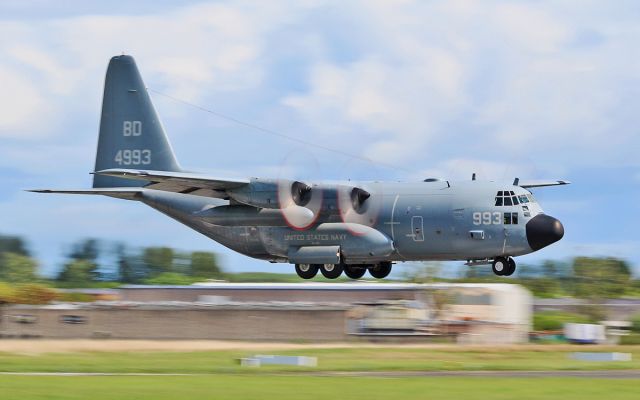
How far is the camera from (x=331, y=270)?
4259cm

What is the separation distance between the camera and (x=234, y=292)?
64.8 metres

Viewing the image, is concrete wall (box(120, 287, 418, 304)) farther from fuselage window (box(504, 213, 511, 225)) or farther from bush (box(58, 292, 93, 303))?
fuselage window (box(504, 213, 511, 225))

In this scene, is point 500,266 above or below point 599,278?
below

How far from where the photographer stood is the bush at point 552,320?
68.0m

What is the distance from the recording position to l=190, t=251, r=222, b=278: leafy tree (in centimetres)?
8644

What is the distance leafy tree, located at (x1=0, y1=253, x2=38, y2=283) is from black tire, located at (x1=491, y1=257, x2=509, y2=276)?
4240 cm

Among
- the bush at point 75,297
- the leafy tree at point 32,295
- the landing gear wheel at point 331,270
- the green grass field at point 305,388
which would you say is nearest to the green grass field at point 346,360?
the landing gear wheel at point 331,270

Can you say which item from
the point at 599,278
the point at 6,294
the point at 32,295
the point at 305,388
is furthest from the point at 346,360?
the point at 599,278

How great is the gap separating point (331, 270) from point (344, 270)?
6.81 feet

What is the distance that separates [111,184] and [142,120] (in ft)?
10.4

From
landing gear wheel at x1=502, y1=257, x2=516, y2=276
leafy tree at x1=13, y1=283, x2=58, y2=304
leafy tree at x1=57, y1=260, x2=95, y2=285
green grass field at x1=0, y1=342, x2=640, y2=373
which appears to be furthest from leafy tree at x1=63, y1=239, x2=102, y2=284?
landing gear wheel at x1=502, y1=257, x2=516, y2=276

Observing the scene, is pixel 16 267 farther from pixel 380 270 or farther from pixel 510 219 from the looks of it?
pixel 510 219

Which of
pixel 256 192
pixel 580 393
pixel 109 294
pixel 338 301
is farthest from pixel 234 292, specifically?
pixel 580 393

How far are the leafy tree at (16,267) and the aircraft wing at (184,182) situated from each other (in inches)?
1369
